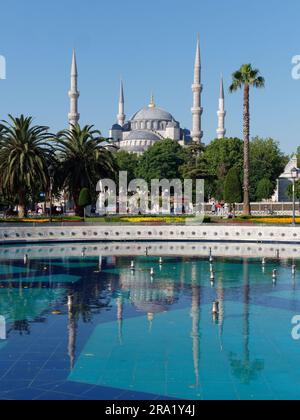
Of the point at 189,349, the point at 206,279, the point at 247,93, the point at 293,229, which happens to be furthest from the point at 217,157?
the point at 189,349

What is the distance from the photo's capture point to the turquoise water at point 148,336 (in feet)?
29.7

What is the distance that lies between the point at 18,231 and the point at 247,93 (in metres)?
19.6

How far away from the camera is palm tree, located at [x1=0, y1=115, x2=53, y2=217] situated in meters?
39.3

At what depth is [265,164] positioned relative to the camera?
238ft

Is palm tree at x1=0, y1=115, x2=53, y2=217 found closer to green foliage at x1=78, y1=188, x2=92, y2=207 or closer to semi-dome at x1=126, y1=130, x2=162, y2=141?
green foliage at x1=78, y1=188, x2=92, y2=207

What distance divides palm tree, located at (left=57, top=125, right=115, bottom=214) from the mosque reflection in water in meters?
20.0

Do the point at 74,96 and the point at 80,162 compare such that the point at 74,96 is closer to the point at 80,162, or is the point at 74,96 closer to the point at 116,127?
the point at 116,127

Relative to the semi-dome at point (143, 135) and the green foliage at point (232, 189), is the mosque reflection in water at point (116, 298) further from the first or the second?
the semi-dome at point (143, 135)

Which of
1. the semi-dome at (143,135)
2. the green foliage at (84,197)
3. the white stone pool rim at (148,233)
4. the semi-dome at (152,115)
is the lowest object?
the white stone pool rim at (148,233)

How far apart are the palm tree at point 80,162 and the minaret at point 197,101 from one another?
51485mm

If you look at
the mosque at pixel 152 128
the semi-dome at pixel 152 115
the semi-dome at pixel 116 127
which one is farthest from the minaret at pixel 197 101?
the semi-dome at pixel 116 127

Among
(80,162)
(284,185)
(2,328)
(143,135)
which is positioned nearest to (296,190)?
(284,185)

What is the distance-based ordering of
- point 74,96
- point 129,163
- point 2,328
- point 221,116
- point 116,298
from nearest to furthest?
point 2,328 → point 116,298 → point 129,163 → point 74,96 → point 221,116

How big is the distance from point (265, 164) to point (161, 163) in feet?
53.0
